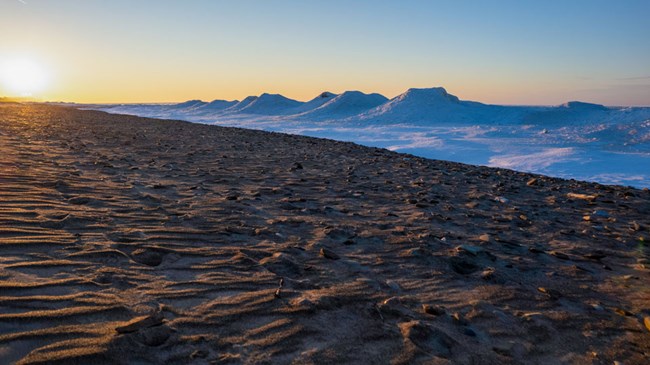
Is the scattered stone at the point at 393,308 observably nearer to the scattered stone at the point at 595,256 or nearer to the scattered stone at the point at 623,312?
the scattered stone at the point at 623,312

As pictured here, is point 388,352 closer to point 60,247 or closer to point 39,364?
point 39,364

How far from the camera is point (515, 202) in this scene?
6.76 metres

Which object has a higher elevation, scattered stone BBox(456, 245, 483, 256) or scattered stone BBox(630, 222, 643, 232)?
scattered stone BBox(456, 245, 483, 256)

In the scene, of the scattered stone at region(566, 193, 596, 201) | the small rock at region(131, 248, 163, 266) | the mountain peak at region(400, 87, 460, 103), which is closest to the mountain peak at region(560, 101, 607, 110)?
the mountain peak at region(400, 87, 460, 103)

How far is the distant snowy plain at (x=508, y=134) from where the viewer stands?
14.1 m

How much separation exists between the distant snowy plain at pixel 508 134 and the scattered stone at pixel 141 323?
1206 centimetres

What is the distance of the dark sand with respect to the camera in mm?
2270

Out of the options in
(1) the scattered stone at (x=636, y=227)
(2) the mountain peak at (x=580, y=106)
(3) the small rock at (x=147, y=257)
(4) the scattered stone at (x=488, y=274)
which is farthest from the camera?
(2) the mountain peak at (x=580, y=106)

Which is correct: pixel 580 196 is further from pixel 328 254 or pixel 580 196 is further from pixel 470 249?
pixel 328 254

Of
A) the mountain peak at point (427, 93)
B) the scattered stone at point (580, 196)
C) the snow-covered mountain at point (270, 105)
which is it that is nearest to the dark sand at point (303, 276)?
the scattered stone at point (580, 196)

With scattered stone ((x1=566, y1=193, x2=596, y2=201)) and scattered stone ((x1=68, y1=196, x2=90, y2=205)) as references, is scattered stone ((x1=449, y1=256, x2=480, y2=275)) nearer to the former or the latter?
scattered stone ((x1=68, y1=196, x2=90, y2=205))

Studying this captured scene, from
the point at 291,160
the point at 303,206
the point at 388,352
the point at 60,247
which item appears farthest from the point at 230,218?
the point at 291,160

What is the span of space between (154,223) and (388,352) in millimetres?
2766

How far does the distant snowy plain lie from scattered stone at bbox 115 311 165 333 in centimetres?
1206
